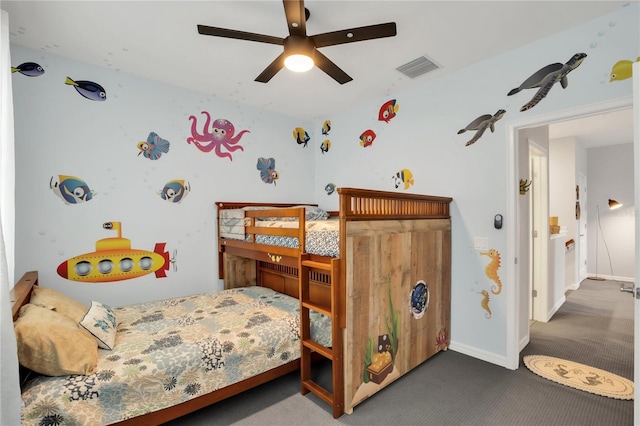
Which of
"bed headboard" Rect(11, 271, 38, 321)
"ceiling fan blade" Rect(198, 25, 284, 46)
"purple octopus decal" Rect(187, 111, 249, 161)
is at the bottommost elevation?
"bed headboard" Rect(11, 271, 38, 321)

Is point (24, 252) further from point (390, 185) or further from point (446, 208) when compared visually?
point (446, 208)

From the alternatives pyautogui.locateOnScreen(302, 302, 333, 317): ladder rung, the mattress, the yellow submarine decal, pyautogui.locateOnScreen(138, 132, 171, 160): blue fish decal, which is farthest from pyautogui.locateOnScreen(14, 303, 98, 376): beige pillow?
pyautogui.locateOnScreen(138, 132, 171, 160): blue fish decal

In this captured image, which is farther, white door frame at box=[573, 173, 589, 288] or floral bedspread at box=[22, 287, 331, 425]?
white door frame at box=[573, 173, 589, 288]

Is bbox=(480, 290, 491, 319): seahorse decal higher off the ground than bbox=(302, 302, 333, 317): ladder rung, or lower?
lower

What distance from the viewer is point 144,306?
281 cm

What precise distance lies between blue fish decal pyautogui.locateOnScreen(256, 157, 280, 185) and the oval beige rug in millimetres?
3283

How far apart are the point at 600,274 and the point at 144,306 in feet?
25.2

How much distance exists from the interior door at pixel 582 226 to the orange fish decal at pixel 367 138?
4.37m

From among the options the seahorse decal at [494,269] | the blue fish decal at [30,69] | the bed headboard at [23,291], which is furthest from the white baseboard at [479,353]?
the blue fish decal at [30,69]

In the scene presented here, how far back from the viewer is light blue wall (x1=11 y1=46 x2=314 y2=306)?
2518mm

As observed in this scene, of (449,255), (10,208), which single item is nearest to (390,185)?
(449,255)

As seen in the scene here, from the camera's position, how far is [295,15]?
5.24 ft

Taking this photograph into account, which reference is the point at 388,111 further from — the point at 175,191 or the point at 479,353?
the point at 479,353

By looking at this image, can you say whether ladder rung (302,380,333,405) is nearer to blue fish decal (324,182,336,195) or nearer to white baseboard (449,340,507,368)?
white baseboard (449,340,507,368)
